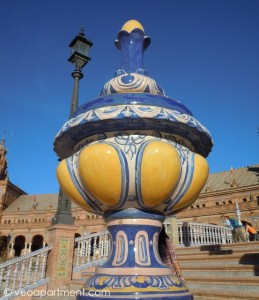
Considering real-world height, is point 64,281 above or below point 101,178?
below

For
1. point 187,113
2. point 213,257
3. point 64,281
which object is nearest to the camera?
point 187,113

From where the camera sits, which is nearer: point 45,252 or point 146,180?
point 146,180

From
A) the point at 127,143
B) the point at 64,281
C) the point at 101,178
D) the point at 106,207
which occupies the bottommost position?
the point at 64,281

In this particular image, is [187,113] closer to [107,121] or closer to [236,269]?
[107,121]

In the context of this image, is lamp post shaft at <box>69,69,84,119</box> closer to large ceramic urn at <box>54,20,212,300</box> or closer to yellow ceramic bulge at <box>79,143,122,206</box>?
large ceramic urn at <box>54,20,212,300</box>

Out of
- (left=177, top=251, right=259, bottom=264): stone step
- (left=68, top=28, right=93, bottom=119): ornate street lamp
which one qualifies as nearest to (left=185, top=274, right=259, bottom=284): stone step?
(left=177, top=251, right=259, bottom=264): stone step

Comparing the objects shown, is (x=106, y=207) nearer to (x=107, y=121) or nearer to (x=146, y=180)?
(x=146, y=180)

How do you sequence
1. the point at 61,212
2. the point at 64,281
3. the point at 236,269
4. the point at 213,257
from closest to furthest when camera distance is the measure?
the point at 236,269
the point at 213,257
the point at 64,281
the point at 61,212

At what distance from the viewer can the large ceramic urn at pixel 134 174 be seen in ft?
5.58

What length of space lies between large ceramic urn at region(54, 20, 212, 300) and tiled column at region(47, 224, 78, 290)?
4.29 m

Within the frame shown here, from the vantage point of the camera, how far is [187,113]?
2072mm

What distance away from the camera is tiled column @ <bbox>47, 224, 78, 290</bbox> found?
567 centimetres

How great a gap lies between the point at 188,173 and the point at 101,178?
62cm

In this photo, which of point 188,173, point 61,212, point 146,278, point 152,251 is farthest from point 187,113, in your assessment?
point 61,212
